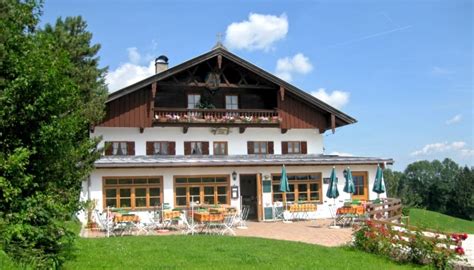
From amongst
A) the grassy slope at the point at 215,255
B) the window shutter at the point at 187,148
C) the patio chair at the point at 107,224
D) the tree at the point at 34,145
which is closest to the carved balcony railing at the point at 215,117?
the window shutter at the point at 187,148

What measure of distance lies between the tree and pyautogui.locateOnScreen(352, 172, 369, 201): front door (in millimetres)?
17307

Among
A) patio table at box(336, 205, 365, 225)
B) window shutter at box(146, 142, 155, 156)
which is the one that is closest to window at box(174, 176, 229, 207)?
window shutter at box(146, 142, 155, 156)

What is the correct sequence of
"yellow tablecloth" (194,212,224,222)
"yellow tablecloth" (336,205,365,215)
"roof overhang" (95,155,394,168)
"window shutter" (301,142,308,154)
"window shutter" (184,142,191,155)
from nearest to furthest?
1. "yellow tablecloth" (194,212,224,222)
2. "yellow tablecloth" (336,205,365,215)
3. "roof overhang" (95,155,394,168)
4. "window shutter" (184,142,191,155)
5. "window shutter" (301,142,308,154)

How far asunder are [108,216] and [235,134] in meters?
→ 8.45

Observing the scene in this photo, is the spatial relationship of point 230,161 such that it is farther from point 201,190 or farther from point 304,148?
point 304,148

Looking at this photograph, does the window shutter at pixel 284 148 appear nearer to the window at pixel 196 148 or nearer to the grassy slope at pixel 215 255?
the window at pixel 196 148

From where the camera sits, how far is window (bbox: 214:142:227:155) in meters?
23.0

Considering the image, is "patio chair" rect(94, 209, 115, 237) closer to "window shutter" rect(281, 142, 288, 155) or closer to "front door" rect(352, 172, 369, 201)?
"window shutter" rect(281, 142, 288, 155)

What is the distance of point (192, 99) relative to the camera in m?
23.6

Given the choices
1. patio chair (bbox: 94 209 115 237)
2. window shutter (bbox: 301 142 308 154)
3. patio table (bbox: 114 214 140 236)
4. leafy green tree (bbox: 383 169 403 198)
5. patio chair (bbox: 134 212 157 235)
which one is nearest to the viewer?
patio chair (bbox: 94 209 115 237)

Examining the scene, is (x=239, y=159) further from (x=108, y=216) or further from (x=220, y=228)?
(x=108, y=216)

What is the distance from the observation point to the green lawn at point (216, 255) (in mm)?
9227

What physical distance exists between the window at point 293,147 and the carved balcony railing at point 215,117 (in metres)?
1.29

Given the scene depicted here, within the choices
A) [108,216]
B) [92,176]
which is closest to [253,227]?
[108,216]
